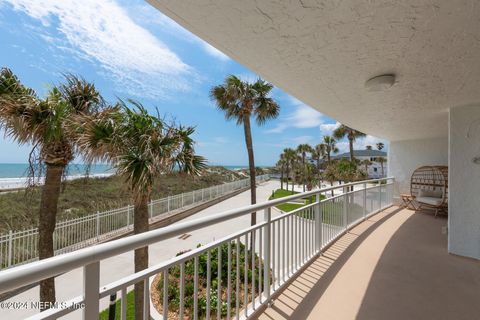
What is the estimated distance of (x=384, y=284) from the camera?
Result: 254 cm

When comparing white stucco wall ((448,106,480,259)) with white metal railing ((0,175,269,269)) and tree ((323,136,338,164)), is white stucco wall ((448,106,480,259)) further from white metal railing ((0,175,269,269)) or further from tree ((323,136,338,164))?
tree ((323,136,338,164))

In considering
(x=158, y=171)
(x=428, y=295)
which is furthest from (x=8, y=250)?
(x=428, y=295)

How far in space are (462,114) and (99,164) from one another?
5908mm

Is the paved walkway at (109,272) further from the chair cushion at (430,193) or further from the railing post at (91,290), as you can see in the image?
the chair cushion at (430,193)

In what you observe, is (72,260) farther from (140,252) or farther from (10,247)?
(10,247)

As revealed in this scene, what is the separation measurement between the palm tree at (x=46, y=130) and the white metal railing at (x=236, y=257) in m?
2.23

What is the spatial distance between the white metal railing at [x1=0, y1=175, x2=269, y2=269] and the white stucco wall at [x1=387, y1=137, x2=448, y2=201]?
31.7 ft

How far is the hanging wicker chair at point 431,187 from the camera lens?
5.92 meters

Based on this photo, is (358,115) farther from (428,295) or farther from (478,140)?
(428,295)

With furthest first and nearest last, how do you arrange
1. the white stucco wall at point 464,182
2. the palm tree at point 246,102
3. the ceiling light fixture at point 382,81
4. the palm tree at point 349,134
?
the palm tree at point 349,134
the palm tree at point 246,102
the white stucco wall at point 464,182
the ceiling light fixture at point 382,81

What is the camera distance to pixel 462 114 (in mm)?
3455

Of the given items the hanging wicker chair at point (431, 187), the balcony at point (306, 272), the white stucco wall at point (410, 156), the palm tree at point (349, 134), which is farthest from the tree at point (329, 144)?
the balcony at point (306, 272)

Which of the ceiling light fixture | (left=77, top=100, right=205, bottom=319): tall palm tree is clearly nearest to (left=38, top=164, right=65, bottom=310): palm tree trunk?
(left=77, top=100, right=205, bottom=319): tall palm tree

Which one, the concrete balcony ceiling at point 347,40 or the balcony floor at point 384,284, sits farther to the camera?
the balcony floor at point 384,284
